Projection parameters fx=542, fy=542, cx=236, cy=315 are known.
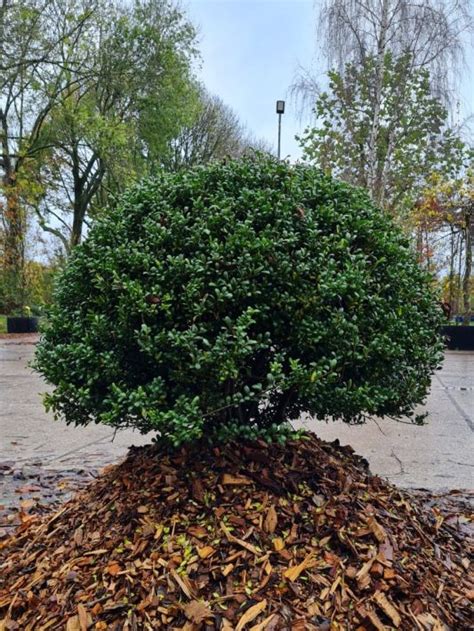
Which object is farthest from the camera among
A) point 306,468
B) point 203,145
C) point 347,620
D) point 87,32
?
point 203,145

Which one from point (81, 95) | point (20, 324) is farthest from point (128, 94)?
point (20, 324)

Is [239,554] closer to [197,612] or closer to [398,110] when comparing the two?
[197,612]

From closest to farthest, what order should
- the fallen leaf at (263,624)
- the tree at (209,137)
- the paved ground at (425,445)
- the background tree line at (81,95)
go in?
the fallen leaf at (263,624) < the paved ground at (425,445) < the background tree line at (81,95) < the tree at (209,137)

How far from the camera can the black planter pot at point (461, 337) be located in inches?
532

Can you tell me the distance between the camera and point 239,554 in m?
1.75

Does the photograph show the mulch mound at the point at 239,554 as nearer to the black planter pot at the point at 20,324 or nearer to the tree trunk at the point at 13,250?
the black planter pot at the point at 20,324

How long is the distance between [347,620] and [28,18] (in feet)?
61.1

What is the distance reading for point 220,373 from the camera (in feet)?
5.78

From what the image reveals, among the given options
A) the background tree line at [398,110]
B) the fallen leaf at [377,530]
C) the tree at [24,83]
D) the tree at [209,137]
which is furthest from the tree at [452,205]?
the tree at [209,137]

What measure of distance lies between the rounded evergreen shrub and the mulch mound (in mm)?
214

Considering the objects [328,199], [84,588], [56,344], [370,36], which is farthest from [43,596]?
[370,36]

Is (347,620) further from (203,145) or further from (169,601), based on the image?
(203,145)

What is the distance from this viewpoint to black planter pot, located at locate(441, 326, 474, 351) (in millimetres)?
13523

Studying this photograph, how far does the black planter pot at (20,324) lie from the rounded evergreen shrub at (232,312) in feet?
56.0
